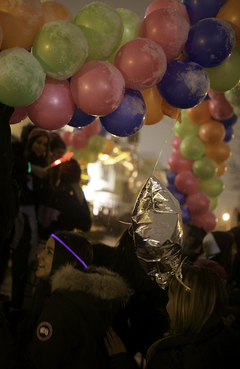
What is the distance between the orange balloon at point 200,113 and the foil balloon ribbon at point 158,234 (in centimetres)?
130

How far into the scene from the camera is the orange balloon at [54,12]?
1134 millimetres

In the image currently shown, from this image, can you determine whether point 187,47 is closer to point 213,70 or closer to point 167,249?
point 213,70

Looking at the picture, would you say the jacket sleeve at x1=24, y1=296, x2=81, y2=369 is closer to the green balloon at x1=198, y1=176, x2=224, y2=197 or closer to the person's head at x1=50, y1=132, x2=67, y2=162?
the person's head at x1=50, y1=132, x2=67, y2=162

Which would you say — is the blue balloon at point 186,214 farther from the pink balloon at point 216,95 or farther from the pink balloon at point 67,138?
the pink balloon at point 67,138

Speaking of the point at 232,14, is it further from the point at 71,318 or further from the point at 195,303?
the point at 71,318

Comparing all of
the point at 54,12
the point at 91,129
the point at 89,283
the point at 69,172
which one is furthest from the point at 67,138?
the point at 89,283

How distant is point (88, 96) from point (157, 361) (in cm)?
108

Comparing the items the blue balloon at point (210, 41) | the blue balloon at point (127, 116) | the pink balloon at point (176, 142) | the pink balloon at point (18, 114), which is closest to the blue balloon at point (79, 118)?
the blue balloon at point (127, 116)

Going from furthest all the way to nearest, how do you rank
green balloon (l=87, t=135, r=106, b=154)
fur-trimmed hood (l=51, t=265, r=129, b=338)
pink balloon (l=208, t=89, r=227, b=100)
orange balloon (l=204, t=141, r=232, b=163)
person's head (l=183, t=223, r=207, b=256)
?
green balloon (l=87, t=135, r=106, b=154)
orange balloon (l=204, t=141, r=232, b=163)
pink balloon (l=208, t=89, r=227, b=100)
person's head (l=183, t=223, r=207, b=256)
fur-trimmed hood (l=51, t=265, r=129, b=338)

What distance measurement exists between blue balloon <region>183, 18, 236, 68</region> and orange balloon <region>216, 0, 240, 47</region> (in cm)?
11

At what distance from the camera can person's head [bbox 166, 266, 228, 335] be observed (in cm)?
122

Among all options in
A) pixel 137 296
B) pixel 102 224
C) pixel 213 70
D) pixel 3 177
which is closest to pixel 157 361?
pixel 137 296

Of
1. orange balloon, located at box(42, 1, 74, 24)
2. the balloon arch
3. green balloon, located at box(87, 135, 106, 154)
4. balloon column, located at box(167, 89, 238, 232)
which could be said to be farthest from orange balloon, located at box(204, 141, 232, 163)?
orange balloon, located at box(42, 1, 74, 24)

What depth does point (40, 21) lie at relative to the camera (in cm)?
108
